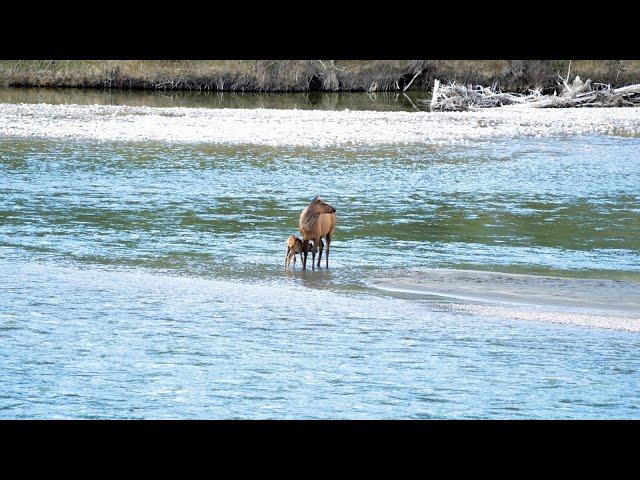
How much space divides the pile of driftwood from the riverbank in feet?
18.7

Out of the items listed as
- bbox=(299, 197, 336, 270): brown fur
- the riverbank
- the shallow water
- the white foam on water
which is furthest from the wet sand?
the riverbank

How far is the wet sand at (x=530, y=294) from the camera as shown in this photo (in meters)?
11.3

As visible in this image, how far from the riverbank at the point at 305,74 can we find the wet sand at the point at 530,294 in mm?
42884

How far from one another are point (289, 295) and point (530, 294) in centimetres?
294

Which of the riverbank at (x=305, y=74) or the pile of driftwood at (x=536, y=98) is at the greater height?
the riverbank at (x=305, y=74)

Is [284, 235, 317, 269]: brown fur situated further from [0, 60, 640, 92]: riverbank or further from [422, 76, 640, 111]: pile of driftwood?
[0, 60, 640, 92]: riverbank

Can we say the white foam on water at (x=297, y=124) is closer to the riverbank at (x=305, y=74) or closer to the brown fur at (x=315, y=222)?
the riverbank at (x=305, y=74)

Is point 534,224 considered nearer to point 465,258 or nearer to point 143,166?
point 465,258

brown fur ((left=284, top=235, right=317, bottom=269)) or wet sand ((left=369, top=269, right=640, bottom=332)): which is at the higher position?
brown fur ((left=284, top=235, right=317, bottom=269))

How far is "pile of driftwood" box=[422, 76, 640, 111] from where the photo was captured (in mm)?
47719

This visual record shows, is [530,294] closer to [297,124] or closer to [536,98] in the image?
[297,124]

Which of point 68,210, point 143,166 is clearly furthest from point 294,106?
point 68,210

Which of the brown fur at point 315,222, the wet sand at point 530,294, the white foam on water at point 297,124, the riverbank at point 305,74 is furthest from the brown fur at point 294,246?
the riverbank at point 305,74
